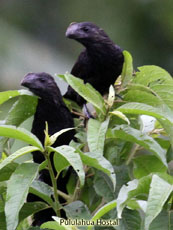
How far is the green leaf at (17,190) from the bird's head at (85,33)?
1.20 m

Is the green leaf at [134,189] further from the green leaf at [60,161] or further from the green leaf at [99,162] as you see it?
the green leaf at [60,161]

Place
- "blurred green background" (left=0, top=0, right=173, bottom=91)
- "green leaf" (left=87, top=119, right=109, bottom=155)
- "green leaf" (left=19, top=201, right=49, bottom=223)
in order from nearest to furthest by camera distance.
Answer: "green leaf" (left=87, top=119, right=109, bottom=155) → "green leaf" (left=19, top=201, right=49, bottom=223) → "blurred green background" (left=0, top=0, right=173, bottom=91)

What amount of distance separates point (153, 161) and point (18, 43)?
3.16m

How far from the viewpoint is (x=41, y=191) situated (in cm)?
197

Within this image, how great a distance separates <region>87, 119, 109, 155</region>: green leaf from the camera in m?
1.92

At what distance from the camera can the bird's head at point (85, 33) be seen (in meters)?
2.91

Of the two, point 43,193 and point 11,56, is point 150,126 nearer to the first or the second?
point 43,193

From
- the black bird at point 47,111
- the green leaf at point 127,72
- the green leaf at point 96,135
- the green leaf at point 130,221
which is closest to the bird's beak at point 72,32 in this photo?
the black bird at point 47,111

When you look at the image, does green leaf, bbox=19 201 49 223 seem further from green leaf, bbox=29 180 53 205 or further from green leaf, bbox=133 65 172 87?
green leaf, bbox=133 65 172 87

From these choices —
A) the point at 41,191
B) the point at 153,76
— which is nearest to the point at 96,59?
the point at 153,76

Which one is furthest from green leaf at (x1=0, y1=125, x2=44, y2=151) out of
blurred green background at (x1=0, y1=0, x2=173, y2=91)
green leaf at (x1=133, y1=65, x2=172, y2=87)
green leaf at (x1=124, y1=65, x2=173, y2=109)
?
blurred green background at (x1=0, y1=0, x2=173, y2=91)

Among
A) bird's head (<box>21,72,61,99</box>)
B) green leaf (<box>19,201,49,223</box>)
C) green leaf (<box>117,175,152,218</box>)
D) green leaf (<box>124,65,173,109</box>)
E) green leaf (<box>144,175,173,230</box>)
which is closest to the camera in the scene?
green leaf (<box>144,175,173,230</box>)

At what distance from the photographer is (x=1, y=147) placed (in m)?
2.22

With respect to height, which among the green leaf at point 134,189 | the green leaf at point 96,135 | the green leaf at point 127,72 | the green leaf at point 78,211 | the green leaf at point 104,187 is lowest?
the green leaf at point 78,211
